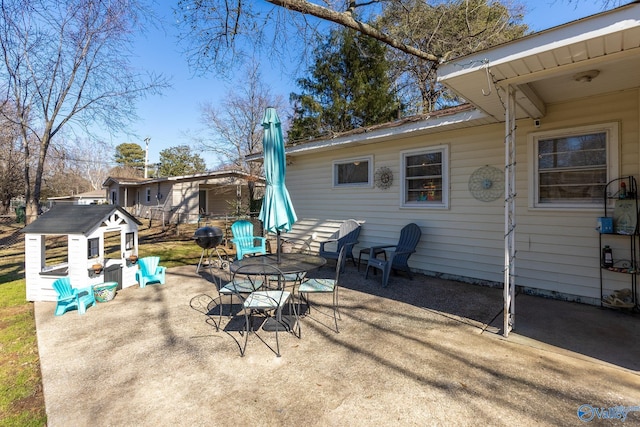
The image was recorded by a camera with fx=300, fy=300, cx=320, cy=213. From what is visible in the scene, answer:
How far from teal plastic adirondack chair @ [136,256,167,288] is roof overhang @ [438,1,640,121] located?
4999mm

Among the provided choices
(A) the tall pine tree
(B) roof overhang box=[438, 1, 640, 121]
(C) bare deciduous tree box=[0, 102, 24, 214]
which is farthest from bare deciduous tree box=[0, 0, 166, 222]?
(B) roof overhang box=[438, 1, 640, 121]

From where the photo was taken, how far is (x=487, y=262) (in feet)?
15.8

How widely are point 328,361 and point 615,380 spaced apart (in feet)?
7.20

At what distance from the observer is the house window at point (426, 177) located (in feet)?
17.3

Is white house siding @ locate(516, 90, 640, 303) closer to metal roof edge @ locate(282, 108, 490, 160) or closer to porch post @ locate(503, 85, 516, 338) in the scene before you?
metal roof edge @ locate(282, 108, 490, 160)

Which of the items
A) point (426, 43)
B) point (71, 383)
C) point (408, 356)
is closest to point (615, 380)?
point (408, 356)

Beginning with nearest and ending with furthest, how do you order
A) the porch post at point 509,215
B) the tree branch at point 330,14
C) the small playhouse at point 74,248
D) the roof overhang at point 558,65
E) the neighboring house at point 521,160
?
the roof overhang at point 558,65 < the neighboring house at point 521,160 < the porch post at point 509,215 < the small playhouse at point 74,248 < the tree branch at point 330,14

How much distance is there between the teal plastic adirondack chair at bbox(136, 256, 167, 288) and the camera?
16.0 ft

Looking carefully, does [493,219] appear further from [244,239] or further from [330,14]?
[330,14]

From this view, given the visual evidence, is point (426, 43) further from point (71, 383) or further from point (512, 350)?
point (71, 383)

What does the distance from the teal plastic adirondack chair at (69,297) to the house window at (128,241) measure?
3.25 ft

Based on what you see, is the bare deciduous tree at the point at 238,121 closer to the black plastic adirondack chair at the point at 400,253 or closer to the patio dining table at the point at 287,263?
the black plastic adirondack chair at the point at 400,253

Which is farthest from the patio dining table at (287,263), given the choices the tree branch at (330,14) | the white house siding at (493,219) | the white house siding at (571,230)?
the tree branch at (330,14)

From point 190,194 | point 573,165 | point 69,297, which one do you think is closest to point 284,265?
point 69,297
